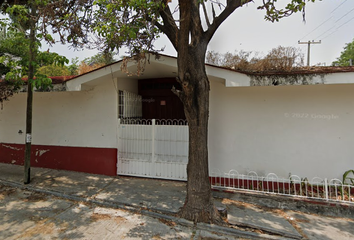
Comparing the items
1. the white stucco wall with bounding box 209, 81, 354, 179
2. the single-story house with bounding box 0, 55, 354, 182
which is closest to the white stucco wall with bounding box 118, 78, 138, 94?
the single-story house with bounding box 0, 55, 354, 182

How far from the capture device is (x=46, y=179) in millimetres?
5516

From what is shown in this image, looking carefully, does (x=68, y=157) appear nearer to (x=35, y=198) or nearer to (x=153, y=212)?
(x=35, y=198)

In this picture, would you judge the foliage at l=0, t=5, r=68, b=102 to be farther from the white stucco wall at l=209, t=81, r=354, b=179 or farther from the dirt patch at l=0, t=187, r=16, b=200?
the white stucco wall at l=209, t=81, r=354, b=179

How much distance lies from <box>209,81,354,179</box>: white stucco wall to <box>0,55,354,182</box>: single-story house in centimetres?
2

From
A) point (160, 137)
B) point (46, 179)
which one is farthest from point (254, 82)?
point (46, 179)

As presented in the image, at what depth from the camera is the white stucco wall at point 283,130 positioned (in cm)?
476

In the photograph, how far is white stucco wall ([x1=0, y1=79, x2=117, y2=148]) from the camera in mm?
5989

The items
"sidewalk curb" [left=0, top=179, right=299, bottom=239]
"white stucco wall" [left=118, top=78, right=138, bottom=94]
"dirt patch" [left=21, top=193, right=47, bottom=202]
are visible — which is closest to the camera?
"sidewalk curb" [left=0, top=179, right=299, bottom=239]

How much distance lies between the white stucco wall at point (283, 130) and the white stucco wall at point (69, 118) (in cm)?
311

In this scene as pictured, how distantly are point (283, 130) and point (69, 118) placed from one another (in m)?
6.35

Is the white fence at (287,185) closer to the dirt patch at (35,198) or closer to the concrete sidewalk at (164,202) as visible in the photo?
the concrete sidewalk at (164,202)

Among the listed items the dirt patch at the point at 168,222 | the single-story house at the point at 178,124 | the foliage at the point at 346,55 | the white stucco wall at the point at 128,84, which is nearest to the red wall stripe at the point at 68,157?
the single-story house at the point at 178,124

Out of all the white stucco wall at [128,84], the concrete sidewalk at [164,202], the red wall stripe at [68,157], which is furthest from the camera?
the white stucco wall at [128,84]

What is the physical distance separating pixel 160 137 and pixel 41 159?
418cm
